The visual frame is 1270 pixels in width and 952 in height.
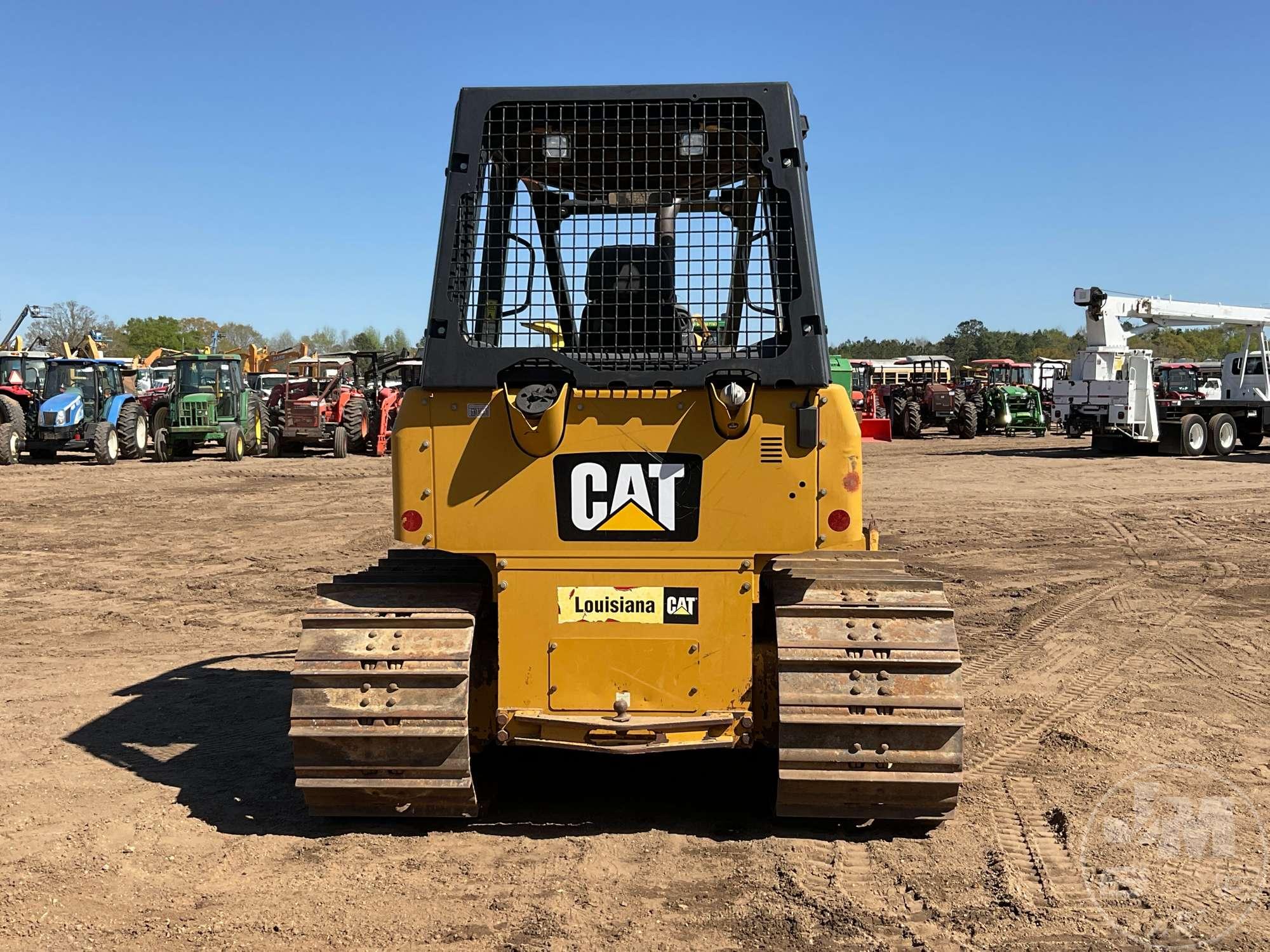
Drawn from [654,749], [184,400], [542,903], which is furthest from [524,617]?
[184,400]

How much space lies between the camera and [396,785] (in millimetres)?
4371

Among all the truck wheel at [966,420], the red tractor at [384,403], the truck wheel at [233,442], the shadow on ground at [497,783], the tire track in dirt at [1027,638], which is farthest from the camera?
the truck wheel at [966,420]

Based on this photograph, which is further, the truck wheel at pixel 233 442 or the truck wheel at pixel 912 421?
the truck wheel at pixel 912 421

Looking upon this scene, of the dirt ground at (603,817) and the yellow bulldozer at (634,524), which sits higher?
the yellow bulldozer at (634,524)

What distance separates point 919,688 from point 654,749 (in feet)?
3.32

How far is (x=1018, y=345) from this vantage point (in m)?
108

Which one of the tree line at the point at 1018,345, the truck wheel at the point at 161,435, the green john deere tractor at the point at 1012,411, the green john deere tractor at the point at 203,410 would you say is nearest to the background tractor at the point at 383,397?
the green john deere tractor at the point at 203,410

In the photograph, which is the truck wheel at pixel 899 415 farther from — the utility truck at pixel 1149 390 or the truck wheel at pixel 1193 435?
the truck wheel at pixel 1193 435

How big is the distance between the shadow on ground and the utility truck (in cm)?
2340

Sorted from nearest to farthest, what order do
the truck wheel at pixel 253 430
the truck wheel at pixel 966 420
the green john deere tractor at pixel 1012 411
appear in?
the truck wheel at pixel 253 430, the truck wheel at pixel 966 420, the green john deere tractor at pixel 1012 411

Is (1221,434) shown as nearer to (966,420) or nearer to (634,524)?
(966,420)

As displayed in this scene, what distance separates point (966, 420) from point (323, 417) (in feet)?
62.2

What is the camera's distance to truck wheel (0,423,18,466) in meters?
24.6

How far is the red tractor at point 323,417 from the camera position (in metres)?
26.2
